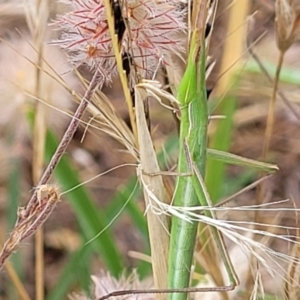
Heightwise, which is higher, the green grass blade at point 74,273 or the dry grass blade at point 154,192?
the dry grass blade at point 154,192

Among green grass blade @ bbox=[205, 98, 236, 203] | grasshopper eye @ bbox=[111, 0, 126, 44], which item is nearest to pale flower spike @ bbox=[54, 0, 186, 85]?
grasshopper eye @ bbox=[111, 0, 126, 44]

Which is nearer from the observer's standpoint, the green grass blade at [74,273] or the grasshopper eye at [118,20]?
the grasshopper eye at [118,20]

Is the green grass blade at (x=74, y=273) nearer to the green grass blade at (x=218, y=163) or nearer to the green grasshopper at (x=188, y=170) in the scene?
the green grass blade at (x=218, y=163)

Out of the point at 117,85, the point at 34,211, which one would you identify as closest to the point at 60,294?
the point at 34,211

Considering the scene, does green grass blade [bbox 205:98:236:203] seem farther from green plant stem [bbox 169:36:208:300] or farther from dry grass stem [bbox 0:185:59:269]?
dry grass stem [bbox 0:185:59:269]

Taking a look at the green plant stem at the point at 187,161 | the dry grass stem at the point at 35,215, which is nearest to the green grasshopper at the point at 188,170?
the green plant stem at the point at 187,161
